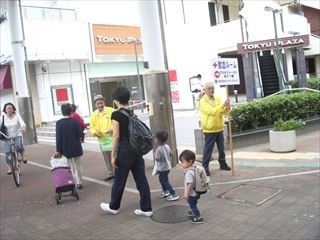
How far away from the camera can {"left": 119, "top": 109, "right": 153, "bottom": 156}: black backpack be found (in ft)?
19.6

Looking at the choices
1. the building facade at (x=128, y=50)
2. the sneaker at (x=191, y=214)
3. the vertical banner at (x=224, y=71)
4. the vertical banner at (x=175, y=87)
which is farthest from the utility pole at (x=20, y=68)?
the sneaker at (x=191, y=214)


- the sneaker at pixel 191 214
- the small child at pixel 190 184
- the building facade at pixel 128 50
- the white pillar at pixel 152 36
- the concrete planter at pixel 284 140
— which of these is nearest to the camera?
the small child at pixel 190 184

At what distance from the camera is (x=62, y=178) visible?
723cm

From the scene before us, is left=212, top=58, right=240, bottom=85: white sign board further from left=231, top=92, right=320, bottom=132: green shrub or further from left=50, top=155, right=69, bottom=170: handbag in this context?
left=50, top=155, right=69, bottom=170: handbag

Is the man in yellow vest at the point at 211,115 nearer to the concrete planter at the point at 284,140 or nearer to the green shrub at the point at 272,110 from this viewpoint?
the concrete planter at the point at 284,140

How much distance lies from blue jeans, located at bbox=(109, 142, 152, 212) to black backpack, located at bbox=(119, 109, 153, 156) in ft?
0.34

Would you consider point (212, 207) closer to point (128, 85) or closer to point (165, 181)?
point (165, 181)

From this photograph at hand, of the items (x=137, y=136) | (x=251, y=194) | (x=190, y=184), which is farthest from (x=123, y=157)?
(x=251, y=194)

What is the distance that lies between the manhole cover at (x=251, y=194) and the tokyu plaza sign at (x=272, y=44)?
18319 millimetres

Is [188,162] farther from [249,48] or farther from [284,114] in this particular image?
[249,48]

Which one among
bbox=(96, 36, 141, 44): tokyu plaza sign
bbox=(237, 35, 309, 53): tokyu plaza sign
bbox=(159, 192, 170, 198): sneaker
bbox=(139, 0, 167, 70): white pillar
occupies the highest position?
bbox=(96, 36, 141, 44): tokyu plaza sign

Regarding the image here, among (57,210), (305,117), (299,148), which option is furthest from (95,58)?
(57,210)

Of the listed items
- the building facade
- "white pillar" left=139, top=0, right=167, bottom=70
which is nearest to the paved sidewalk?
"white pillar" left=139, top=0, right=167, bottom=70

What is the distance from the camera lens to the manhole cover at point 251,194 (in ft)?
21.2
